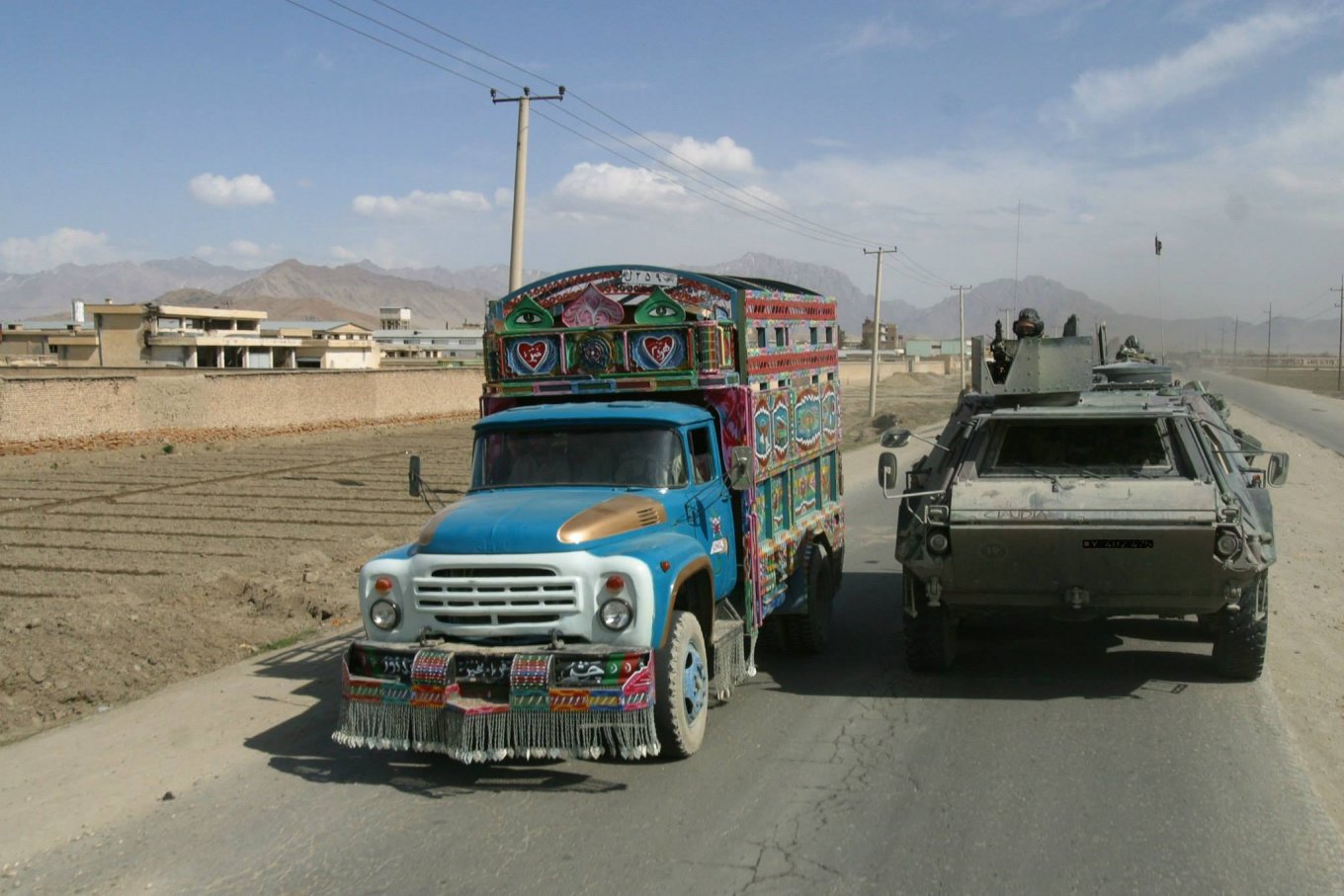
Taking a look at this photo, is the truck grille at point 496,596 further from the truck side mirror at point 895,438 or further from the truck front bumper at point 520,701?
the truck side mirror at point 895,438

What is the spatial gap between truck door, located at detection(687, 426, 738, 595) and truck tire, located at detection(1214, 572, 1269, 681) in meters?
3.44

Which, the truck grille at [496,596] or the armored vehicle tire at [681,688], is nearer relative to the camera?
the truck grille at [496,596]

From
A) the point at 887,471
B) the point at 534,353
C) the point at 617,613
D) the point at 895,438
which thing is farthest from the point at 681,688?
the point at 895,438

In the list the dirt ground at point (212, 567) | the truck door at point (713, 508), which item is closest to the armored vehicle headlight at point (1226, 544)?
the dirt ground at point (212, 567)

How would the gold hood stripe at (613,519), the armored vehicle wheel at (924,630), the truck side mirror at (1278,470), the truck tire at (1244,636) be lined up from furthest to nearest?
the truck side mirror at (1278,470)
the armored vehicle wheel at (924,630)
the truck tire at (1244,636)
the gold hood stripe at (613,519)

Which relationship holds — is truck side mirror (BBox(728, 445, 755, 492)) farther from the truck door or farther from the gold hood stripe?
the gold hood stripe

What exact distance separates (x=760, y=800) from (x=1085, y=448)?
437cm

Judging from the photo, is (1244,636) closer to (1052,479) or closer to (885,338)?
(1052,479)

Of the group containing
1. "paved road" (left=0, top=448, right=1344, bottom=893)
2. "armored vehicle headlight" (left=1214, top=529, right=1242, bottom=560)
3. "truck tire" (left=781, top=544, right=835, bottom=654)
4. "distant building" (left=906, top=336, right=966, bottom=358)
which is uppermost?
"distant building" (left=906, top=336, right=966, bottom=358)

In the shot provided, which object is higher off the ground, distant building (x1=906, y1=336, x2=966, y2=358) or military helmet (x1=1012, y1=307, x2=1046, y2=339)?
distant building (x1=906, y1=336, x2=966, y2=358)

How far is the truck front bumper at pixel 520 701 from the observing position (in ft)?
21.0

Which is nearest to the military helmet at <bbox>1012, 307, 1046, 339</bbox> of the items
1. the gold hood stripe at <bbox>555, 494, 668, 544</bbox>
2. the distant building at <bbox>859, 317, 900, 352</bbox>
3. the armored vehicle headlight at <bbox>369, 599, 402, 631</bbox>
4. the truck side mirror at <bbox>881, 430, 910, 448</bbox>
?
the truck side mirror at <bbox>881, 430, 910, 448</bbox>

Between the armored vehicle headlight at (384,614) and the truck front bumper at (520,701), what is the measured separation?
22 cm

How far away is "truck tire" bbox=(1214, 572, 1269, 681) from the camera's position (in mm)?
8234
